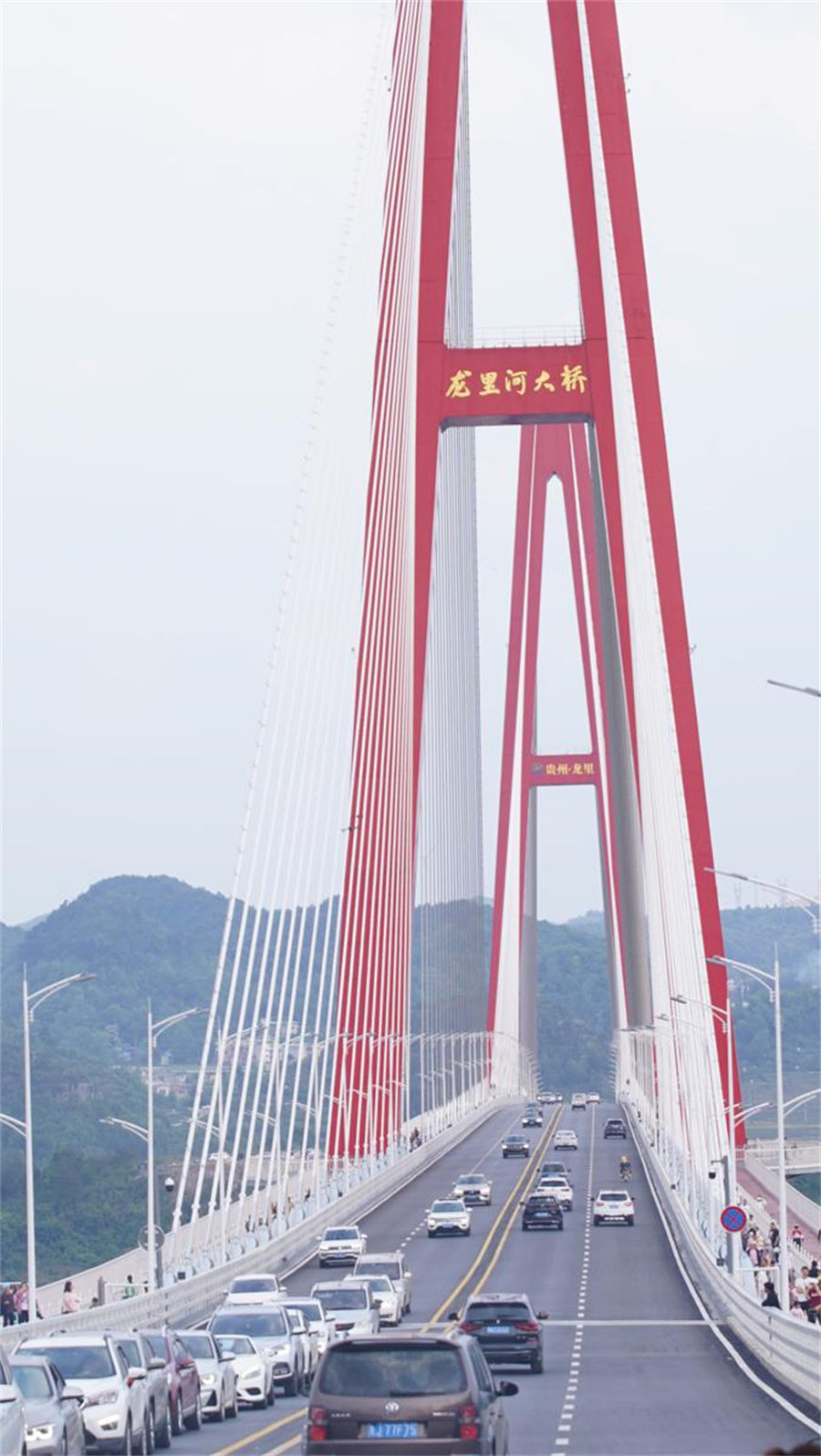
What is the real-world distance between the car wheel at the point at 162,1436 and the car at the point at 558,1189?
43.5 m

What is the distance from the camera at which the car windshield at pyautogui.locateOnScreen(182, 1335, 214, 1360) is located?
92.2 feet

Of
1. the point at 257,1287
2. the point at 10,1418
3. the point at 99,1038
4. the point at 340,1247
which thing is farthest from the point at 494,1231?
the point at 99,1038

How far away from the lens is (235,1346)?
3028 centimetres

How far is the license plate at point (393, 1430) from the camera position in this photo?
15.7 meters

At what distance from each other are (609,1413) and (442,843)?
214 ft

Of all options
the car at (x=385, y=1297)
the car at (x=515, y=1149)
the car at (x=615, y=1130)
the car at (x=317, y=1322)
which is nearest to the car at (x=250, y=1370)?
the car at (x=317, y=1322)

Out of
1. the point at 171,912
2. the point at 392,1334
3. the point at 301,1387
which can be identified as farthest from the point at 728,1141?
the point at 171,912

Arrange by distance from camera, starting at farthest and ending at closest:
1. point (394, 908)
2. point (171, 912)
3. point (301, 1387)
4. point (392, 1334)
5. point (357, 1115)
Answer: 1. point (171, 912)
2. point (357, 1115)
3. point (394, 908)
4. point (301, 1387)
5. point (392, 1334)

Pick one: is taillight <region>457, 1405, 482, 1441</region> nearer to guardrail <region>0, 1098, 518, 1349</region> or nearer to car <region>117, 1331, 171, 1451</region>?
car <region>117, 1331, 171, 1451</region>

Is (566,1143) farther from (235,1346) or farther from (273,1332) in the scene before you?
(235,1346)

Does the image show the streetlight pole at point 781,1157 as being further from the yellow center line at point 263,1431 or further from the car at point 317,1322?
the yellow center line at point 263,1431

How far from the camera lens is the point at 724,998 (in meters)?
58.6

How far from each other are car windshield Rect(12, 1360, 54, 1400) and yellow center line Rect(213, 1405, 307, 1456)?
101 inches

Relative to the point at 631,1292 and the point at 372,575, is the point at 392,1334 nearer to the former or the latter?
the point at 631,1292
